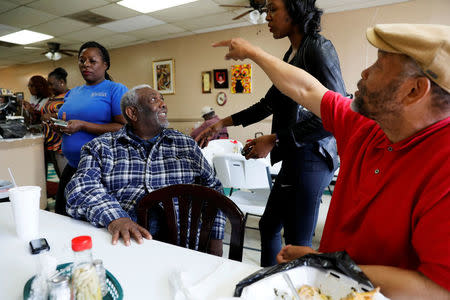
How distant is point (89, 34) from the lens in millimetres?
6191

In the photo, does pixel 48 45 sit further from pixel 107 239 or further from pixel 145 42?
pixel 107 239

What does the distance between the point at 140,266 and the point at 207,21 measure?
542cm

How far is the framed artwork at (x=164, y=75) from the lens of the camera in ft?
22.3

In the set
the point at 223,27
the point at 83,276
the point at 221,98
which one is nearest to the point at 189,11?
the point at 223,27

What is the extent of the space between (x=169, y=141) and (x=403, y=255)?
4.09 feet

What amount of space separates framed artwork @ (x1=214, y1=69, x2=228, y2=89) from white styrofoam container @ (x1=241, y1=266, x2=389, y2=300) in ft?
18.4

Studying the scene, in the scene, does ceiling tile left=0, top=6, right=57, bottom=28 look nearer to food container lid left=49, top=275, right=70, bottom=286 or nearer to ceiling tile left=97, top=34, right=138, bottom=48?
ceiling tile left=97, top=34, right=138, bottom=48

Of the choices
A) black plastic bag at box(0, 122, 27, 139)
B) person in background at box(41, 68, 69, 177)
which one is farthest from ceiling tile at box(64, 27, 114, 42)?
black plastic bag at box(0, 122, 27, 139)

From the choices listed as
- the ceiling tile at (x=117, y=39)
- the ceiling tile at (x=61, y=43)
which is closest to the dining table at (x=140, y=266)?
the ceiling tile at (x=117, y=39)

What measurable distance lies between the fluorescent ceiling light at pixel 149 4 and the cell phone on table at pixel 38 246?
4.34 meters

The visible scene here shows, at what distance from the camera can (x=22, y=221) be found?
1.02 meters

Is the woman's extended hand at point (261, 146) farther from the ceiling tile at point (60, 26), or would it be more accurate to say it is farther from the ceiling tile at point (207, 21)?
the ceiling tile at point (60, 26)

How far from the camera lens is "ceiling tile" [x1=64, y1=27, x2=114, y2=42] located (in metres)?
5.90

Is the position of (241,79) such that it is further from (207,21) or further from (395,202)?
(395,202)
